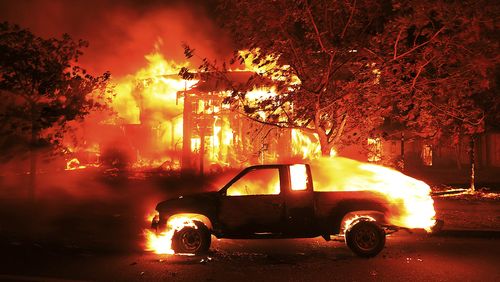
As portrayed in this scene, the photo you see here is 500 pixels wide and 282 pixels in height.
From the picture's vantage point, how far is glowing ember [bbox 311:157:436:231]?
318 inches

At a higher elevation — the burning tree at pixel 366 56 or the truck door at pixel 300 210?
the burning tree at pixel 366 56

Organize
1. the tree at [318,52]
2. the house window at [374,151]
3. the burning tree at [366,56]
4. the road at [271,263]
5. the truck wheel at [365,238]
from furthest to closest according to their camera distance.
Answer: the house window at [374,151]
the tree at [318,52]
the burning tree at [366,56]
the truck wheel at [365,238]
the road at [271,263]

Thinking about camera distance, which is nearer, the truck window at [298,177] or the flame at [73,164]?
the truck window at [298,177]

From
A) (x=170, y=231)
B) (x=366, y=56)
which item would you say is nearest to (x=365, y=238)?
(x=170, y=231)

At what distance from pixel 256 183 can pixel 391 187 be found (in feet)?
8.02

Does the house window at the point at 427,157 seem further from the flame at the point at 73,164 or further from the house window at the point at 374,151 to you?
the flame at the point at 73,164

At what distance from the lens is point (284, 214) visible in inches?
316

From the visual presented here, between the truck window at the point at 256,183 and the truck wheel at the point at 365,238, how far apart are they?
149cm

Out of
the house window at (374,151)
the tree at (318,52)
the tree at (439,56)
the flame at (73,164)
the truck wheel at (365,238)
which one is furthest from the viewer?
the flame at (73,164)

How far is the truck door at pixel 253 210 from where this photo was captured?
806 cm

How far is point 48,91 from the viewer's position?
13.1 m

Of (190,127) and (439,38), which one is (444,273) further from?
(190,127)

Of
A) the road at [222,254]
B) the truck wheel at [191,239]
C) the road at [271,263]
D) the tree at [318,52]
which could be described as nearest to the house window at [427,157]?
the road at [222,254]

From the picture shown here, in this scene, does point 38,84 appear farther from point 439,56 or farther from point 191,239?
point 439,56
